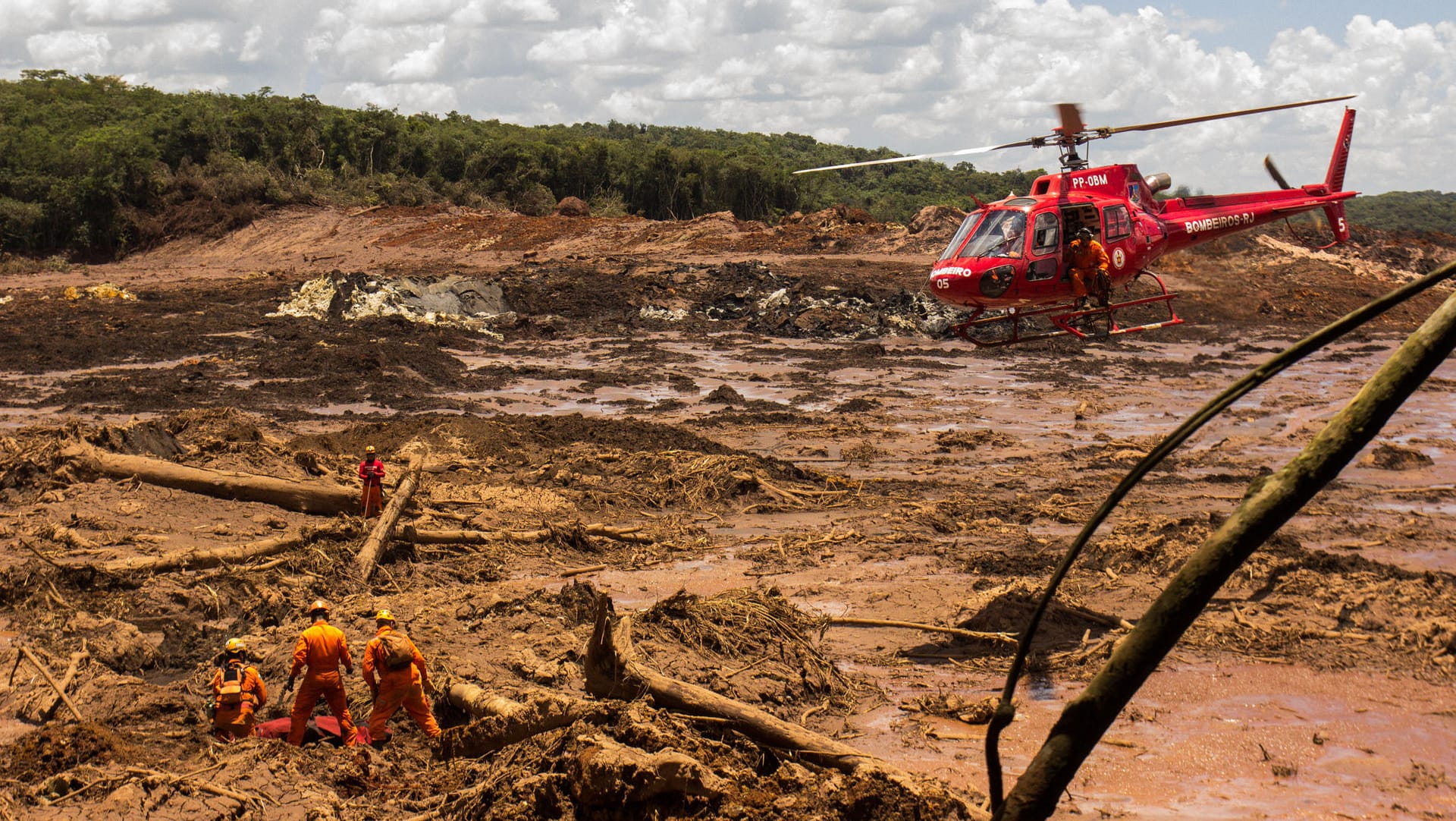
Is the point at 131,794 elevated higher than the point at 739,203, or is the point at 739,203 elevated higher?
the point at 739,203

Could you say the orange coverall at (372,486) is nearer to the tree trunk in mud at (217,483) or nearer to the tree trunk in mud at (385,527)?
the tree trunk in mud at (385,527)

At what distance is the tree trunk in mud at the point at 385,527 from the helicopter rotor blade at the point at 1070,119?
8.67m

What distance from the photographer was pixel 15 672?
8.52 meters

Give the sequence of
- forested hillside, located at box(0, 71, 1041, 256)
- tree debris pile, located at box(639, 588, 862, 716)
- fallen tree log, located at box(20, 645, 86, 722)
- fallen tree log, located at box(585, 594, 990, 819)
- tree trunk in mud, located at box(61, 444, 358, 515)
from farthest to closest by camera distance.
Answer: forested hillside, located at box(0, 71, 1041, 256)
tree trunk in mud, located at box(61, 444, 358, 515)
tree debris pile, located at box(639, 588, 862, 716)
fallen tree log, located at box(20, 645, 86, 722)
fallen tree log, located at box(585, 594, 990, 819)

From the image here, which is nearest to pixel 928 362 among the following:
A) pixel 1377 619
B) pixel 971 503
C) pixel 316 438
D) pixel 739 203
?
pixel 971 503

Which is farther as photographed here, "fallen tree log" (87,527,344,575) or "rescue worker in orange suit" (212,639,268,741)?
"fallen tree log" (87,527,344,575)

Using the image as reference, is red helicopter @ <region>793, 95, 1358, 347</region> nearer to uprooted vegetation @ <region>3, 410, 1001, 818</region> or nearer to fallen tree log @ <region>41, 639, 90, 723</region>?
uprooted vegetation @ <region>3, 410, 1001, 818</region>

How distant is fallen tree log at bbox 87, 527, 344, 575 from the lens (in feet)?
36.2

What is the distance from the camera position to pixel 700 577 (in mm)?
12352

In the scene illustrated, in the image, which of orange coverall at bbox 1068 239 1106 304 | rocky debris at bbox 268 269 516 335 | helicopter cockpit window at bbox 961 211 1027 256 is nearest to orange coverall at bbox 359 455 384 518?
helicopter cockpit window at bbox 961 211 1027 256

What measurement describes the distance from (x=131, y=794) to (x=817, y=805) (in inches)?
147

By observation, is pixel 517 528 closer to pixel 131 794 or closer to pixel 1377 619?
pixel 131 794

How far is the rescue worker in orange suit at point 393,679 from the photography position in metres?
7.37

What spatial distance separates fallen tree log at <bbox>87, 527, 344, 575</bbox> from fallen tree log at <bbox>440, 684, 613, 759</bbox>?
4.99 meters
